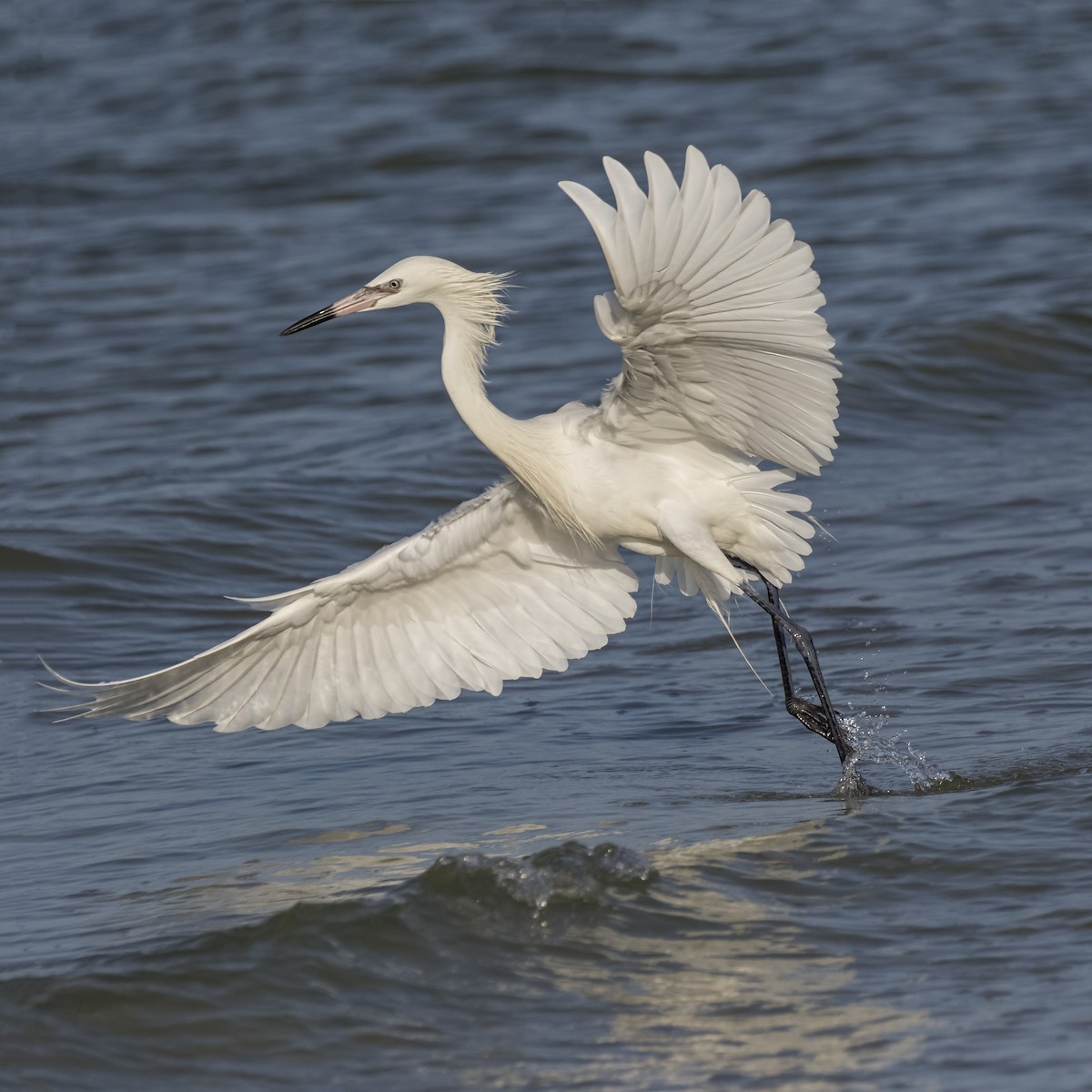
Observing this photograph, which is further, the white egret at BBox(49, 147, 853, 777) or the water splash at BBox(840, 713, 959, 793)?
the water splash at BBox(840, 713, 959, 793)

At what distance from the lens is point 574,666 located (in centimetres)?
895

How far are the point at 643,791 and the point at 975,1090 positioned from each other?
8.75ft

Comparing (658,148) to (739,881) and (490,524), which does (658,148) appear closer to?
(490,524)

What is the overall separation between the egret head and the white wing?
0.68 meters

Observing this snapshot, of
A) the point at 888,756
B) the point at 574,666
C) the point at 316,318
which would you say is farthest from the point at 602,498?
the point at 574,666

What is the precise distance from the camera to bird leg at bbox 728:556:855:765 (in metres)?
7.07

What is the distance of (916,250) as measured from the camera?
51.1 ft

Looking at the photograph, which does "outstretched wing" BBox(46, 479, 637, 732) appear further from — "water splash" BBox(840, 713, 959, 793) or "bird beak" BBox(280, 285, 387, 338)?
"water splash" BBox(840, 713, 959, 793)

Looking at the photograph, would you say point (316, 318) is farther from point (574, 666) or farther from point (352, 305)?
point (574, 666)

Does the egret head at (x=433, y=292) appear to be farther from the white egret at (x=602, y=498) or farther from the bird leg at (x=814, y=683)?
the bird leg at (x=814, y=683)

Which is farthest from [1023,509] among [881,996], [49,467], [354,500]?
[49,467]

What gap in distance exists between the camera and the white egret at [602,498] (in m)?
5.55

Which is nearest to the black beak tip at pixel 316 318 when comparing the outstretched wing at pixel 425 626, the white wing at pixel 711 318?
the outstretched wing at pixel 425 626

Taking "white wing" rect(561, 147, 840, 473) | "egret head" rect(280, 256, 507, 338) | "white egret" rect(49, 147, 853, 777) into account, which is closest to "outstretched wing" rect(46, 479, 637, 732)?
"white egret" rect(49, 147, 853, 777)
